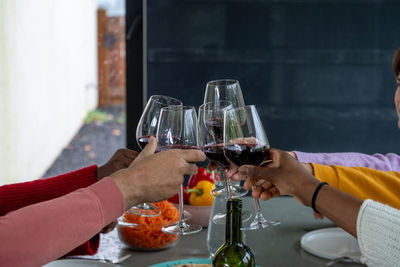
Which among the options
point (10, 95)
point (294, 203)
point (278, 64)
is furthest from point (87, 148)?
point (294, 203)

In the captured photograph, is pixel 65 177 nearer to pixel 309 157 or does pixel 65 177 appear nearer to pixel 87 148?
pixel 309 157

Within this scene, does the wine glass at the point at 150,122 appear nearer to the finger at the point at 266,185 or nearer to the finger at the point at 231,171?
the finger at the point at 231,171

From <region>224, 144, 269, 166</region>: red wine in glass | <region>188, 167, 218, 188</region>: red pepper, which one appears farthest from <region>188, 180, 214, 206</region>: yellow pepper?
<region>224, 144, 269, 166</region>: red wine in glass

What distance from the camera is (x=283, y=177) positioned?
4.06ft

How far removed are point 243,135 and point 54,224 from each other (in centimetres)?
46

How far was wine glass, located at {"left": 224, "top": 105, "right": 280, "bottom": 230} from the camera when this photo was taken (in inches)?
44.7

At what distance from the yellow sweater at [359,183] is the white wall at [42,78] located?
7.18 ft

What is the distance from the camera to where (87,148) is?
3.69 meters

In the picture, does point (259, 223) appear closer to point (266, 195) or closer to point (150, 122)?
point (266, 195)

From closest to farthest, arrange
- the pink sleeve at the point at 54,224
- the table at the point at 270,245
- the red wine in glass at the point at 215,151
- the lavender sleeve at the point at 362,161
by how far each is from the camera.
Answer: the pink sleeve at the point at 54,224
the red wine in glass at the point at 215,151
the table at the point at 270,245
the lavender sleeve at the point at 362,161

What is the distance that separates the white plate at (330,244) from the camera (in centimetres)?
136

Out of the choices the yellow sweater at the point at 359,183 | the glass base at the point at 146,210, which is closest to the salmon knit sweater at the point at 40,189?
the glass base at the point at 146,210

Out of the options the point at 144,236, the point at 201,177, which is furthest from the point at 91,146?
the point at 144,236

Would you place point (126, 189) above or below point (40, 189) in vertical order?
above
